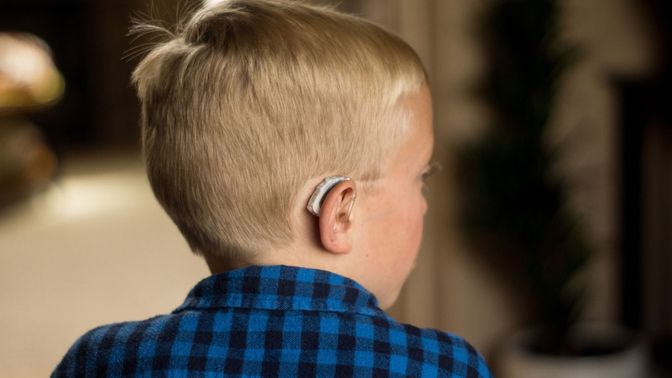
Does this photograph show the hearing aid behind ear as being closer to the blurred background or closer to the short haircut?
the short haircut

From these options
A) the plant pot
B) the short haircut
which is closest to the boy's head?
the short haircut

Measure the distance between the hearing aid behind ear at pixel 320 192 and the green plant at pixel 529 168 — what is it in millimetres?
1528

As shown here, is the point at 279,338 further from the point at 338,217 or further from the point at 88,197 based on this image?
the point at 88,197

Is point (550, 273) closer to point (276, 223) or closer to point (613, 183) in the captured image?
point (613, 183)

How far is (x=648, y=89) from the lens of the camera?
2.54m

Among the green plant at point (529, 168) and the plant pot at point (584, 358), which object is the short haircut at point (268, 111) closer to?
the green plant at point (529, 168)

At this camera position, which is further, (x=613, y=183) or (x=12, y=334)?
(x=12, y=334)

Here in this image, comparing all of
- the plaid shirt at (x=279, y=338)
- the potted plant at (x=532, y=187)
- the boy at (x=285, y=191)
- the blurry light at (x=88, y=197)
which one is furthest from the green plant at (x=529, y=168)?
the blurry light at (x=88, y=197)

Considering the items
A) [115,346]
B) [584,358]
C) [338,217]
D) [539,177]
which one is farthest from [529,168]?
[115,346]

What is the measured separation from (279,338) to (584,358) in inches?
70.3

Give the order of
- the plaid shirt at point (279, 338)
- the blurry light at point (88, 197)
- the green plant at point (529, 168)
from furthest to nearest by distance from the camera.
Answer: the blurry light at point (88, 197)
the green plant at point (529, 168)
the plaid shirt at point (279, 338)

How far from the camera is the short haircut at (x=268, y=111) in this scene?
838 mm

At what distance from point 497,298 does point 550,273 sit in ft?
1.05

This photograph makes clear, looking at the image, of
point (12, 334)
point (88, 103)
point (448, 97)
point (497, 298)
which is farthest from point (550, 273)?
point (88, 103)
